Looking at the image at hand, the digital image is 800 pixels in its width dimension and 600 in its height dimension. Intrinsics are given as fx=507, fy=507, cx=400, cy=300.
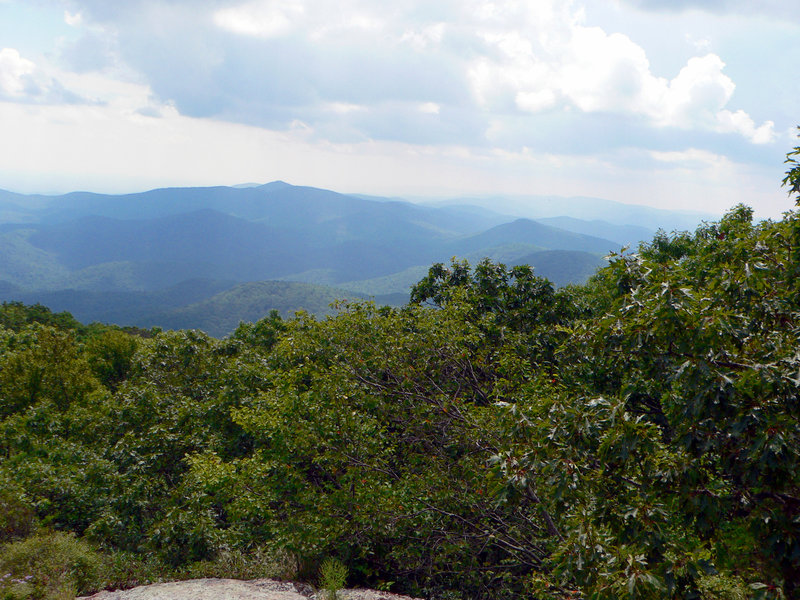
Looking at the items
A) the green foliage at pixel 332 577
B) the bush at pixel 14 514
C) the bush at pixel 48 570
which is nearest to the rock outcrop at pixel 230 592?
the green foliage at pixel 332 577

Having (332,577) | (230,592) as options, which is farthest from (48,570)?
(332,577)

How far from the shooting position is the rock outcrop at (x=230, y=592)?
1119 cm

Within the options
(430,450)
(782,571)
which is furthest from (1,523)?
(782,571)

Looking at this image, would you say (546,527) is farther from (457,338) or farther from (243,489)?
(243,489)

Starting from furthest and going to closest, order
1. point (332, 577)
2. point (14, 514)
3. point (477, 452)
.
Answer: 1. point (14, 514)
2. point (477, 452)
3. point (332, 577)

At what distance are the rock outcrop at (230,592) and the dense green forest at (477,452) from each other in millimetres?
745

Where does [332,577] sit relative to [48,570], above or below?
above

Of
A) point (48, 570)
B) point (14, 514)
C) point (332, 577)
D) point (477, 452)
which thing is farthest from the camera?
point (14, 514)

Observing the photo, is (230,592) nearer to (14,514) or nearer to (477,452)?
(477,452)

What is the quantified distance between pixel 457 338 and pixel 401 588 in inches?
279

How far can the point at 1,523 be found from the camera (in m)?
15.5

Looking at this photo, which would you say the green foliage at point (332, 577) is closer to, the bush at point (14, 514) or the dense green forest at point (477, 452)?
the dense green forest at point (477, 452)

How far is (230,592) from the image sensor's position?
37.6ft

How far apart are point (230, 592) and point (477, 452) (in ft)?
21.7
